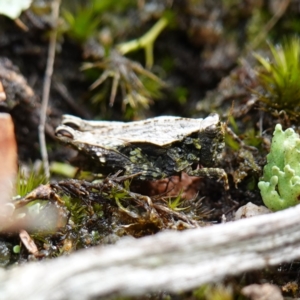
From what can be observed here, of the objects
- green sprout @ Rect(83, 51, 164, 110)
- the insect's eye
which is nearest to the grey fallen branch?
the insect's eye

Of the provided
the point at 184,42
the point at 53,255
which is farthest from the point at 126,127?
the point at 184,42

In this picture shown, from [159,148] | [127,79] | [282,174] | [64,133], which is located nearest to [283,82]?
[282,174]

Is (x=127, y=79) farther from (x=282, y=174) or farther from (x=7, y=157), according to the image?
(x=282, y=174)

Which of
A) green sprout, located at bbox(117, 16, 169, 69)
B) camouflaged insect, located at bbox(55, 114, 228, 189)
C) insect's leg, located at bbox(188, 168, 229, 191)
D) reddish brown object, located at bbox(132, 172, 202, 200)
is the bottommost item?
reddish brown object, located at bbox(132, 172, 202, 200)

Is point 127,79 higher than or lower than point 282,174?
higher

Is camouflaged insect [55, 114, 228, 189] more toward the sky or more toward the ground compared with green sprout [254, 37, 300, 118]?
more toward the ground

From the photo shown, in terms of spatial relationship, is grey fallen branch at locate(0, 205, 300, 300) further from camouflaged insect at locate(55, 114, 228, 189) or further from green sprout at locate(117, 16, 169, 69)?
green sprout at locate(117, 16, 169, 69)
